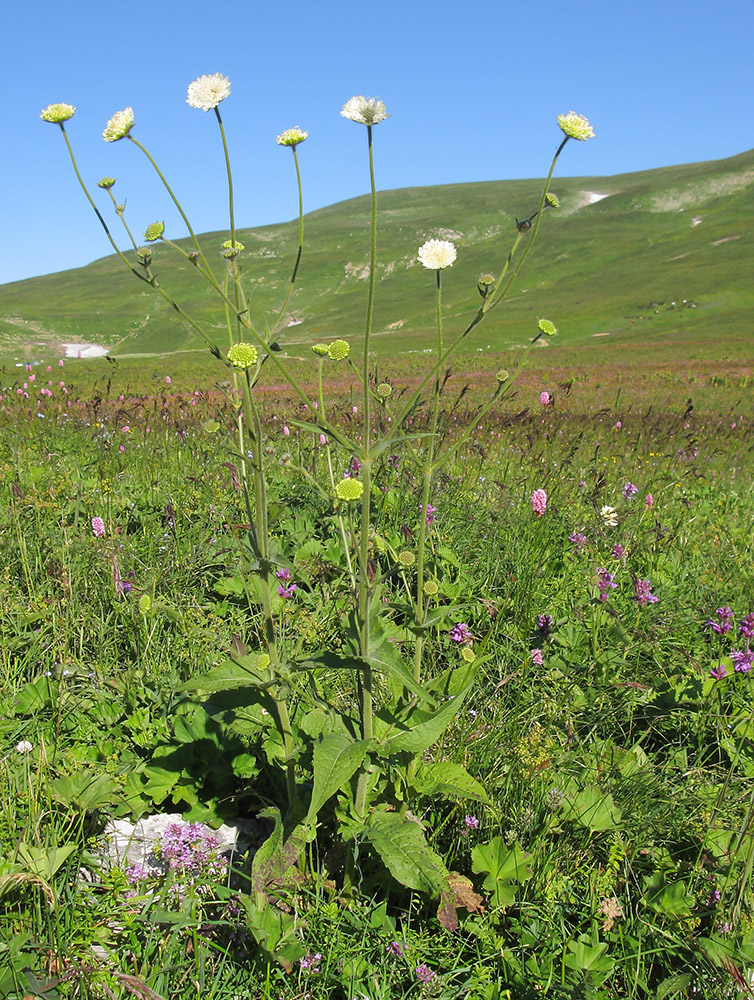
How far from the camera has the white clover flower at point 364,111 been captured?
1611mm

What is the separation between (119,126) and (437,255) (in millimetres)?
1007

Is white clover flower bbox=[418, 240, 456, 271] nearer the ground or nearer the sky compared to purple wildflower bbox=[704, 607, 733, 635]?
nearer the sky

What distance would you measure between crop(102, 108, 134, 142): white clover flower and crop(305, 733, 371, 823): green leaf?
183 cm

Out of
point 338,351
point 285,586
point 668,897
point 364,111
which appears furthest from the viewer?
point 285,586

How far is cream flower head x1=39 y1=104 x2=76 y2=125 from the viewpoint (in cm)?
200

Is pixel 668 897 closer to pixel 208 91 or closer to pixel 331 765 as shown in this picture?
pixel 331 765

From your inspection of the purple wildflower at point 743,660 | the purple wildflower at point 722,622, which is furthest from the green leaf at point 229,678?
the purple wildflower at point 722,622

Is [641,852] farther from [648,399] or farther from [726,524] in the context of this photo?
[648,399]

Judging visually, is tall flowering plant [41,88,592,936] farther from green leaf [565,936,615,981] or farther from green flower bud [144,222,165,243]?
green leaf [565,936,615,981]

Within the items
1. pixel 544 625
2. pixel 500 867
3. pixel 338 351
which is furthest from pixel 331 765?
pixel 544 625

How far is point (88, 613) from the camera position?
311 centimetres

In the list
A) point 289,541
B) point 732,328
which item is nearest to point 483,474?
point 289,541

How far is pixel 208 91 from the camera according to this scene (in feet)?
6.04

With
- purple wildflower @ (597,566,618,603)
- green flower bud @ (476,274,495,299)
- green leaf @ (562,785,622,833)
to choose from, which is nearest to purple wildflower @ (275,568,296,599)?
purple wildflower @ (597,566,618,603)
